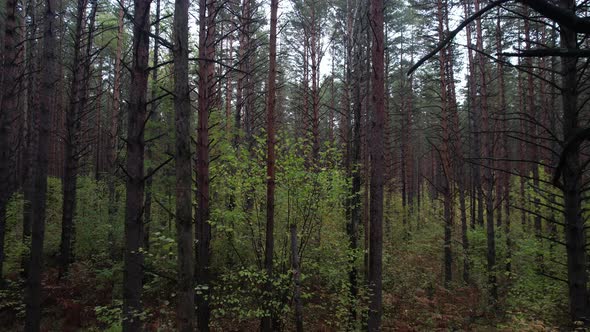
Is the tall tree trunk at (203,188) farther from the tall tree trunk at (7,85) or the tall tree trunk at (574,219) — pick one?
the tall tree trunk at (574,219)

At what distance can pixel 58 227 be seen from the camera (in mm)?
15891

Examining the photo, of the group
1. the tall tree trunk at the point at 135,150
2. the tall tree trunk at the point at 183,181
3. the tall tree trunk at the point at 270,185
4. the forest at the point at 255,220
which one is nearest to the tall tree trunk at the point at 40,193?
the forest at the point at 255,220

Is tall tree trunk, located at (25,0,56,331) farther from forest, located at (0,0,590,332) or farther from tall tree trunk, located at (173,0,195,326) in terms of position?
tall tree trunk, located at (173,0,195,326)

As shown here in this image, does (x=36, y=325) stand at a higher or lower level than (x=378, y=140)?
lower

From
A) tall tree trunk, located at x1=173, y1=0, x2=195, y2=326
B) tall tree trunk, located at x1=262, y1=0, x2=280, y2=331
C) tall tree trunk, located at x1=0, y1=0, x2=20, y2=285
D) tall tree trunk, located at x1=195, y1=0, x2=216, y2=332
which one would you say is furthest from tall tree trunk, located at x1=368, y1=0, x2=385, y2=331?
tall tree trunk, located at x1=0, y1=0, x2=20, y2=285

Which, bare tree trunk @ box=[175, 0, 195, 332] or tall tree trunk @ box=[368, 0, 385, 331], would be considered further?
tall tree trunk @ box=[368, 0, 385, 331]

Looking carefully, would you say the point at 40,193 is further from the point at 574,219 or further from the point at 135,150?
the point at 574,219

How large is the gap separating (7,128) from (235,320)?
8014 mm


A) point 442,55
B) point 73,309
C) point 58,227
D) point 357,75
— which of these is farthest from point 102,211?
point 442,55

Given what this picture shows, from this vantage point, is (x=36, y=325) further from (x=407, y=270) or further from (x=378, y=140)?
(x=407, y=270)

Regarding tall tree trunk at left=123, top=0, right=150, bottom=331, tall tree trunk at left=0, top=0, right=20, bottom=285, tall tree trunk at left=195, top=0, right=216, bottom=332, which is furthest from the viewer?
tall tree trunk at left=0, top=0, right=20, bottom=285

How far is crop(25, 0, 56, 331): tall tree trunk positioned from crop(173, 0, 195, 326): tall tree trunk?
3.83 metres

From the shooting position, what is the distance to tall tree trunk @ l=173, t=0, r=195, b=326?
14.0 ft

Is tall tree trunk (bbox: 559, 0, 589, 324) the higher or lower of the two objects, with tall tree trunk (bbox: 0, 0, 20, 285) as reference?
lower
